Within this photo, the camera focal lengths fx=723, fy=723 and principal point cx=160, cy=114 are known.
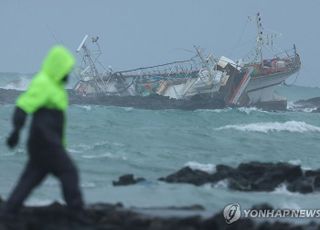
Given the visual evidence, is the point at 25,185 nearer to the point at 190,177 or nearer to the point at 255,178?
the point at 190,177

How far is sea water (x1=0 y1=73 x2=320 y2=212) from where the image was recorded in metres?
12.8

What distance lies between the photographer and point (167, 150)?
2558cm

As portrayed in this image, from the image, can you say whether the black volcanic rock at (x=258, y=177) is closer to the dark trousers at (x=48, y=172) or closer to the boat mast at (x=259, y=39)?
the dark trousers at (x=48, y=172)

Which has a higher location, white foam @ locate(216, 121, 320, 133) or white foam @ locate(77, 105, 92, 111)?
white foam @ locate(77, 105, 92, 111)

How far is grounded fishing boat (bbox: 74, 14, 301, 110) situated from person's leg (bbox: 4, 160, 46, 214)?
1684 inches

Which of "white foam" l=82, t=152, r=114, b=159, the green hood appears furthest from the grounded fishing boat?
the green hood

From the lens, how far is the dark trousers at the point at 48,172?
→ 6.90 meters

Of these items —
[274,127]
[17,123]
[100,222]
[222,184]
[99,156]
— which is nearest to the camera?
[17,123]

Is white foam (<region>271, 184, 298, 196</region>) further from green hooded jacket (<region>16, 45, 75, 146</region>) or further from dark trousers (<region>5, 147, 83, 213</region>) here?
green hooded jacket (<region>16, 45, 75, 146</region>)

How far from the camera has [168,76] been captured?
172ft

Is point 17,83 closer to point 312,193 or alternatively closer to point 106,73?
point 106,73

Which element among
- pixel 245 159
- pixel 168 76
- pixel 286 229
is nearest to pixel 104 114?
pixel 168 76

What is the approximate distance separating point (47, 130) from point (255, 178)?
9.25 m

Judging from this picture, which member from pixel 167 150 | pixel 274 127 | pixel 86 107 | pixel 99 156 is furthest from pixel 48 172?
pixel 86 107
